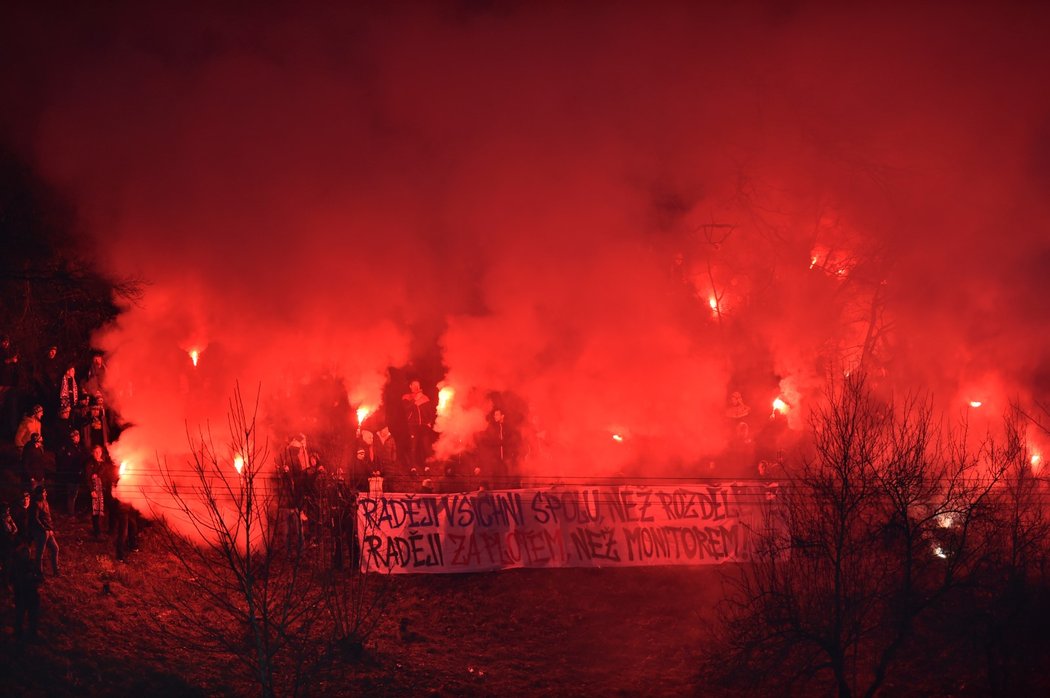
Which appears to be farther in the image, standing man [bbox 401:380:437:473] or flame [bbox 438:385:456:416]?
flame [bbox 438:385:456:416]

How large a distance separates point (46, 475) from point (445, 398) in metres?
8.43

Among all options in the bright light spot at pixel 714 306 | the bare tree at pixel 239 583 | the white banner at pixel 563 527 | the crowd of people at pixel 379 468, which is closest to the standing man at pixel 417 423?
the crowd of people at pixel 379 468

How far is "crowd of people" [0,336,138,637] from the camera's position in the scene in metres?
11.4

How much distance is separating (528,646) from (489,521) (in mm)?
2204

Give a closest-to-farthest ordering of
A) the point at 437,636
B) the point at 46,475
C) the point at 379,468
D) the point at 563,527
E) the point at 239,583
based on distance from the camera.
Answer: the point at 239,583, the point at 437,636, the point at 46,475, the point at 563,527, the point at 379,468

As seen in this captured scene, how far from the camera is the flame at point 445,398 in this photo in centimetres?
2011

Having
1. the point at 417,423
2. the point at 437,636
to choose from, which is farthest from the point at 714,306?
the point at 437,636

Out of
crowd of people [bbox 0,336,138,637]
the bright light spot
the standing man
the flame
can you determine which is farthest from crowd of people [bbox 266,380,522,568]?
the bright light spot

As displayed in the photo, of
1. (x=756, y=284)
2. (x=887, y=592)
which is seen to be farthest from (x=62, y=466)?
(x=756, y=284)

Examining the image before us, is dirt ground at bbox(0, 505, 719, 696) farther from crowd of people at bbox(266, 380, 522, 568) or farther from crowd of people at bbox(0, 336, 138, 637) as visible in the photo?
crowd of people at bbox(266, 380, 522, 568)

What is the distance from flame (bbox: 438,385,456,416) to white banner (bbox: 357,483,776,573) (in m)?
5.17

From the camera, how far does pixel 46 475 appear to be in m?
14.9

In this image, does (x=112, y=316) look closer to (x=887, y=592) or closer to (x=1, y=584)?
(x=1, y=584)

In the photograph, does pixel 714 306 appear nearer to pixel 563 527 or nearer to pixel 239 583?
pixel 563 527
